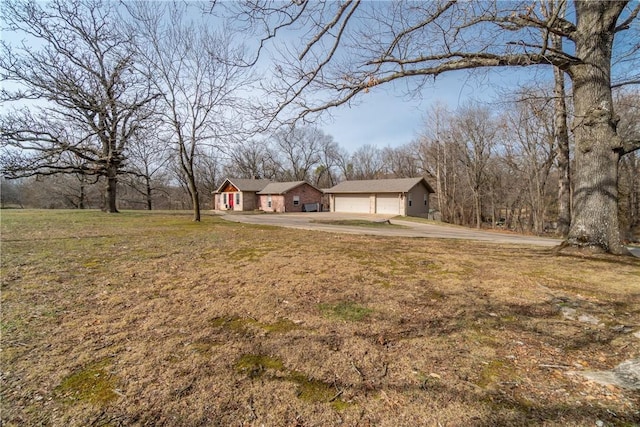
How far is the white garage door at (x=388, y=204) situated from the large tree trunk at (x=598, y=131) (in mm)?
21241

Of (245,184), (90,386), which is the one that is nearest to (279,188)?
(245,184)

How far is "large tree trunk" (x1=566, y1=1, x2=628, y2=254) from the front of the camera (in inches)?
209

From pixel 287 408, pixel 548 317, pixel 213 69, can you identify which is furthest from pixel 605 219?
pixel 213 69

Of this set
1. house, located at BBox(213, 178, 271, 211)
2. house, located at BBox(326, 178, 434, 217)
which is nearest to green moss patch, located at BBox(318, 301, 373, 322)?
house, located at BBox(326, 178, 434, 217)

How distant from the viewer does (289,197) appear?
3266 centimetres

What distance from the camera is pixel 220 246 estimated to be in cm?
678

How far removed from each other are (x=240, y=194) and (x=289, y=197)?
6680mm

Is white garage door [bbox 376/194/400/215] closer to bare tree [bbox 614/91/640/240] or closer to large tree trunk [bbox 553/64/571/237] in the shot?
large tree trunk [bbox 553/64/571/237]

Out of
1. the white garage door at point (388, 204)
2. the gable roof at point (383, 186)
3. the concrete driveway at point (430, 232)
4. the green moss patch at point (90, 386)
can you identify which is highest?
the gable roof at point (383, 186)

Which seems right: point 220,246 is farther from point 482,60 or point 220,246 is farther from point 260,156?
point 260,156

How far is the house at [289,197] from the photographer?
32.4 metres

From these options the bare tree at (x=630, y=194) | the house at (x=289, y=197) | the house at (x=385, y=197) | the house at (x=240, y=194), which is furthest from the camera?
the house at (x=240, y=194)

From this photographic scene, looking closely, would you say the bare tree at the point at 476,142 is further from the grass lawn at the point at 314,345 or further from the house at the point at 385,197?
the grass lawn at the point at 314,345

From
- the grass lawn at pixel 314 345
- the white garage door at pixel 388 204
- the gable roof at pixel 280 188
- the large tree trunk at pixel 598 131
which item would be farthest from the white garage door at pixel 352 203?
the grass lawn at pixel 314 345
